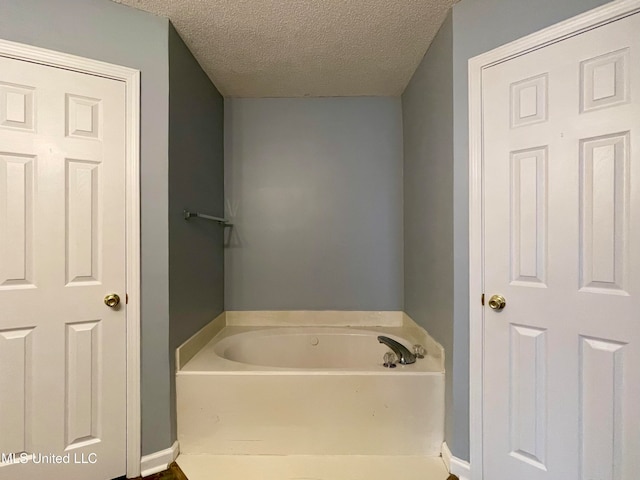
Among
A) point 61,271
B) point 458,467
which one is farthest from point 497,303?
point 61,271

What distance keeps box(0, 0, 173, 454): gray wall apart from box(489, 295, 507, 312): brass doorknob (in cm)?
151

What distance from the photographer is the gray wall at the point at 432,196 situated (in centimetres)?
156

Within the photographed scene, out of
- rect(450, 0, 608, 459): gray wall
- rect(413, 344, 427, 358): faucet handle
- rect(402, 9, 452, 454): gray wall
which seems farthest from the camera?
rect(413, 344, 427, 358): faucet handle

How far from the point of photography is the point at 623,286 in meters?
1.14

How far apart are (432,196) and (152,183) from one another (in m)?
1.47

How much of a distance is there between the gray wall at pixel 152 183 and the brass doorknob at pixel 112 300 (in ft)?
0.36

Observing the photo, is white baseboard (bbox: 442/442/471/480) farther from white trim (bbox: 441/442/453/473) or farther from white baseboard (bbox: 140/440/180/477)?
white baseboard (bbox: 140/440/180/477)

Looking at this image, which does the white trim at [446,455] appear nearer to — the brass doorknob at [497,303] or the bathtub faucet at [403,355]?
the bathtub faucet at [403,355]

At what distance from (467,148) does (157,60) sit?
1.53 m

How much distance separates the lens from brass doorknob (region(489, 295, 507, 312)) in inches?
54.3

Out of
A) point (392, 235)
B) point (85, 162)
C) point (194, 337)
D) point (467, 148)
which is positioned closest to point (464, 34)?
point (467, 148)

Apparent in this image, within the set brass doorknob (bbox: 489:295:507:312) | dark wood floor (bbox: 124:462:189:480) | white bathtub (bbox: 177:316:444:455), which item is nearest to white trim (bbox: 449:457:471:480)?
white bathtub (bbox: 177:316:444:455)

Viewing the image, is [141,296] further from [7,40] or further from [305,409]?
[7,40]

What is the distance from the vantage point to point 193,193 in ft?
6.42
